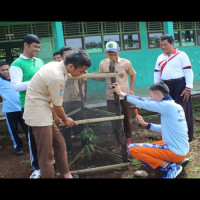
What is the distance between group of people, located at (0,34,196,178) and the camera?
7.96ft

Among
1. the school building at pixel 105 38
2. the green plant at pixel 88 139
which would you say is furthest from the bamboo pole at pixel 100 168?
the school building at pixel 105 38

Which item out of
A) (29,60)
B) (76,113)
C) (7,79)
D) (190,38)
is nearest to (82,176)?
(76,113)

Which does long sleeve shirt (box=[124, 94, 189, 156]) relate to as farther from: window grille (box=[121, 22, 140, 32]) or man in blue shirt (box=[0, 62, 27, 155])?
window grille (box=[121, 22, 140, 32])

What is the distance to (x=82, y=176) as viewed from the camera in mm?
3117

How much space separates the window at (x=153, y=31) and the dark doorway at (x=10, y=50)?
16.8 ft

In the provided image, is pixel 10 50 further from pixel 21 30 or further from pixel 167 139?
pixel 167 139

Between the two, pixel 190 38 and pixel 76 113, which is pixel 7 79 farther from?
pixel 190 38

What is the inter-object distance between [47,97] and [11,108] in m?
2.02

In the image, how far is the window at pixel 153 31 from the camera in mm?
9742

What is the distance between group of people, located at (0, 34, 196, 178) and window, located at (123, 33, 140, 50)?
5.87 m

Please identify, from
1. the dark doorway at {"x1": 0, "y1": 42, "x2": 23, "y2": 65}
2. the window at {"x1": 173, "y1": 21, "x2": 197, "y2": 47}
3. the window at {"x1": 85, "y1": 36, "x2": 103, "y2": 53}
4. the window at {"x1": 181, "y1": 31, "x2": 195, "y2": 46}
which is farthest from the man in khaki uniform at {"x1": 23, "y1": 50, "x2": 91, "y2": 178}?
the window at {"x1": 181, "y1": 31, "x2": 195, "y2": 46}

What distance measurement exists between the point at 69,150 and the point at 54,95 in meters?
1.18

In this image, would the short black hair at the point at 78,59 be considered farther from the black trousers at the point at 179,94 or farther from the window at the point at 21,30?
the window at the point at 21,30

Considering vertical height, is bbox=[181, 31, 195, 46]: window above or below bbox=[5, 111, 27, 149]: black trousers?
above
